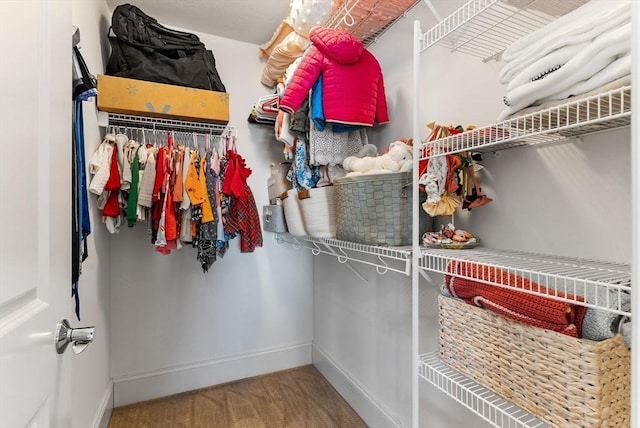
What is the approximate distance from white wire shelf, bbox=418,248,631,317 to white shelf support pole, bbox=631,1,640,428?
0.06 m

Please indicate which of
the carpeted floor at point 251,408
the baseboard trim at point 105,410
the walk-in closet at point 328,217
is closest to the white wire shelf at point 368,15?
the walk-in closet at point 328,217

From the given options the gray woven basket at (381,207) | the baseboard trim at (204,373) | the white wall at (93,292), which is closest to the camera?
the gray woven basket at (381,207)

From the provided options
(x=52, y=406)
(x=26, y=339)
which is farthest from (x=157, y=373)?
(x=26, y=339)

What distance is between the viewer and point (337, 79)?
148 centimetres

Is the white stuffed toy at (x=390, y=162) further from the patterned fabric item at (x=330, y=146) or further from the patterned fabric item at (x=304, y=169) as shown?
the patterned fabric item at (x=304, y=169)

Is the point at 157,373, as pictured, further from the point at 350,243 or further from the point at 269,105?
the point at 269,105

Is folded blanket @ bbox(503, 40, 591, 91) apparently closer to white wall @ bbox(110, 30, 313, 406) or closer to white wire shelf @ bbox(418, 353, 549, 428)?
white wire shelf @ bbox(418, 353, 549, 428)

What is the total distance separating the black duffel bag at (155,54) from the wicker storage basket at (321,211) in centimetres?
101

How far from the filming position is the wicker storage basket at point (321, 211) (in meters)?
1.58

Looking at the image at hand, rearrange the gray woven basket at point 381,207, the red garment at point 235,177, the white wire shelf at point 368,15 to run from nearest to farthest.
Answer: the gray woven basket at point 381,207, the white wire shelf at point 368,15, the red garment at point 235,177

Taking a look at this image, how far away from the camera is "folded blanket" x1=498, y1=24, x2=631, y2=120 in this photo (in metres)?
0.60

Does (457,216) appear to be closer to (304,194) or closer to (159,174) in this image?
(304,194)

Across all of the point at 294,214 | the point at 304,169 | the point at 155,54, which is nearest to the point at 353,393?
the point at 294,214

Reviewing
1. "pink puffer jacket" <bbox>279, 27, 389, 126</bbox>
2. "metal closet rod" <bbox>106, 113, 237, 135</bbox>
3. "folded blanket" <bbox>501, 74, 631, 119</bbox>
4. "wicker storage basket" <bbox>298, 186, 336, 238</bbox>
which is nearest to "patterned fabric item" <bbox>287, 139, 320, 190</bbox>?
"wicker storage basket" <bbox>298, 186, 336, 238</bbox>
